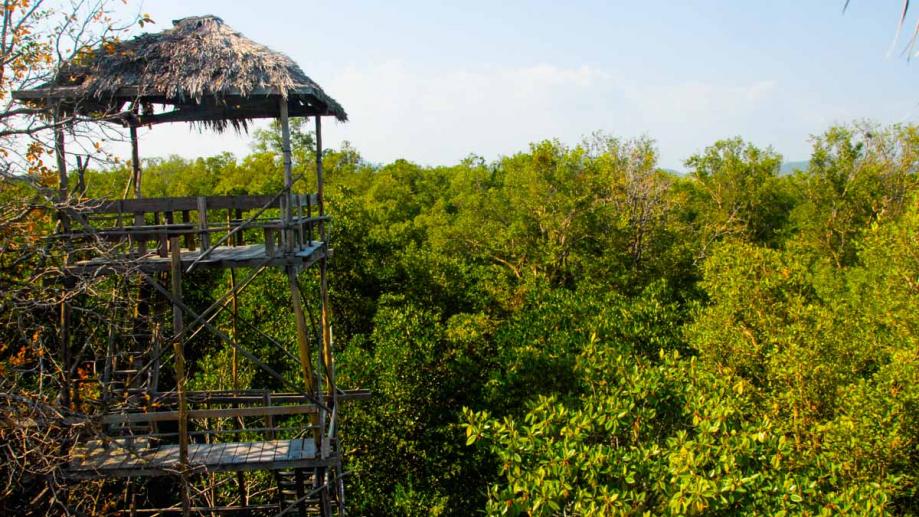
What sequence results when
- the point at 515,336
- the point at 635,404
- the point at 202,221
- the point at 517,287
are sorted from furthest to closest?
the point at 517,287
the point at 515,336
the point at 635,404
the point at 202,221

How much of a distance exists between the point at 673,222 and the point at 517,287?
7412mm

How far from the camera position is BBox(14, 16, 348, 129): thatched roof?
844 cm

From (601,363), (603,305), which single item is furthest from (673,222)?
(601,363)

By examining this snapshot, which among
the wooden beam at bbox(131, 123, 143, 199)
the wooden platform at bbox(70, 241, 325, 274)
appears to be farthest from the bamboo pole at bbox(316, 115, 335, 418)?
the wooden beam at bbox(131, 123, 143, 199)

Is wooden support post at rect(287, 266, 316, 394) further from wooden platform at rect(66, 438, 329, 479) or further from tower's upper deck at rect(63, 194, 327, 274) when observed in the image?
wooden platform at rect(66, 438, 329, 479)

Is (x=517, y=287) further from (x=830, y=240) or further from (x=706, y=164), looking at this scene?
(x=706, y=164)

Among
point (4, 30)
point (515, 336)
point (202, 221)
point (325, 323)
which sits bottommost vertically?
point (515, 336)

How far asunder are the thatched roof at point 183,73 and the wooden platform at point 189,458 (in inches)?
158

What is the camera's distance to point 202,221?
26.1ft

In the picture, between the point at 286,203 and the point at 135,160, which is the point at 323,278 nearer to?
the point at 286,203

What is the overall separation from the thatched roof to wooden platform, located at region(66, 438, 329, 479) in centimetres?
401

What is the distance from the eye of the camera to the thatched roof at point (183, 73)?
8.44 m

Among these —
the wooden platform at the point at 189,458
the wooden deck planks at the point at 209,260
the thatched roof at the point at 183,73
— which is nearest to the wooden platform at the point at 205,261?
the wooden deck planks at the point at 209,260

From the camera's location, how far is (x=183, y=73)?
8570mm
